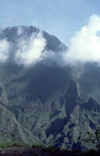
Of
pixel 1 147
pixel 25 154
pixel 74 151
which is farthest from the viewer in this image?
pixel 1 147

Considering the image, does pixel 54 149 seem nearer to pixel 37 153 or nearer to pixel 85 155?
pixel 37 153

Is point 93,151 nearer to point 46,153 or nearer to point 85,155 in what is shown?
point 85,155

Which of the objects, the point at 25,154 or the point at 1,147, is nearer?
the point at 25,154

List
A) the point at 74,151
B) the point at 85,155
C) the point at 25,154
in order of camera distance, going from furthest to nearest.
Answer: the point at 74,151 < the point at 25,154 < the point at 85,155

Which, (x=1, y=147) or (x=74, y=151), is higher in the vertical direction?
(x=1, y=147)

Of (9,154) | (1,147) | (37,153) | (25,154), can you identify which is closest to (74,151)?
(37,153)

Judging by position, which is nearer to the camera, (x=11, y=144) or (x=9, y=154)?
(x=9, y=154)

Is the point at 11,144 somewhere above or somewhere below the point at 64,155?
above

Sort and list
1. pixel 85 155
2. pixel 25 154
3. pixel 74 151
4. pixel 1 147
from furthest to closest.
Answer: pixel 1 147, pixel 74 151, pixel 25 154, pixel 85 155

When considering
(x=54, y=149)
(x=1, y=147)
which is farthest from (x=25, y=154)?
(x=1, y=147)
